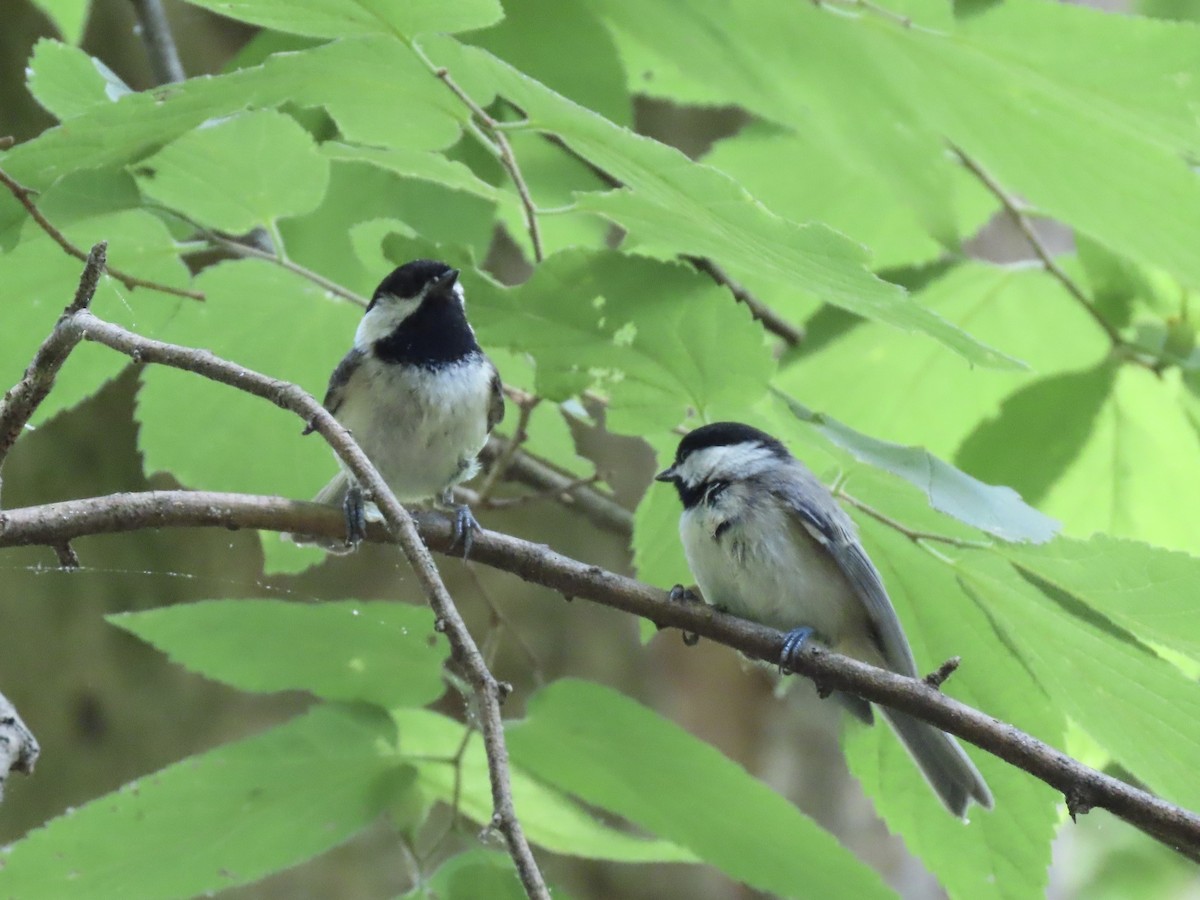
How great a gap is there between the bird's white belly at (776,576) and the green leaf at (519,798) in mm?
412

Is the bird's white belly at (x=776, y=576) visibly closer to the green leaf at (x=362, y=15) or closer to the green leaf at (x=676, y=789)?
the green leaf at (x=676, y=789)

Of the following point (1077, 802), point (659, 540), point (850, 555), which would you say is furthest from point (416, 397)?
point (1077, 802)

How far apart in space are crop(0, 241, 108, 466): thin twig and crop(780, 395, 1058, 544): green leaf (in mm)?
714

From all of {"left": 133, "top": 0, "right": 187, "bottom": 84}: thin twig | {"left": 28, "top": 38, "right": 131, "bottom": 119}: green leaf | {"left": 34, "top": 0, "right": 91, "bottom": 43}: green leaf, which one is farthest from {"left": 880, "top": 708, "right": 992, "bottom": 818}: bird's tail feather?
{"left": 133, "top": 0, "right": 187, "bottom": 84}: thin twig

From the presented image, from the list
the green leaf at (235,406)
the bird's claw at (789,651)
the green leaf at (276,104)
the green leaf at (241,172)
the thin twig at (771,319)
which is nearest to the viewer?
the green leaf at (276,104)

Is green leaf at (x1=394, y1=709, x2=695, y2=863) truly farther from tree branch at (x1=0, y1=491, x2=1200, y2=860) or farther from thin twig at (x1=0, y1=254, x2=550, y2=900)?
thin twig at (x1=0, y1=254, x2=550, y2=900)

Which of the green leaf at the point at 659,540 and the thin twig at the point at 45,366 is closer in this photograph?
the thin twig at the point at 45,366

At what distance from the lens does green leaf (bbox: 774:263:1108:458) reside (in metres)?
1.91

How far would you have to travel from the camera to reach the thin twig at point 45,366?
103cm

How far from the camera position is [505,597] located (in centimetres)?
292

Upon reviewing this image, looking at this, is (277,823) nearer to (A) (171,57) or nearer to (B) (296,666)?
(B) (296,666)

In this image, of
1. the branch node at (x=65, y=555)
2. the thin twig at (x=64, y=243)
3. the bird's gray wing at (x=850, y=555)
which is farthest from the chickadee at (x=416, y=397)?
the branch node at (x=65, y=555)

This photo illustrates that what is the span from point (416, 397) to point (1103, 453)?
1.07 meters

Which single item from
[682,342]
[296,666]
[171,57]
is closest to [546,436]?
[682,342]
